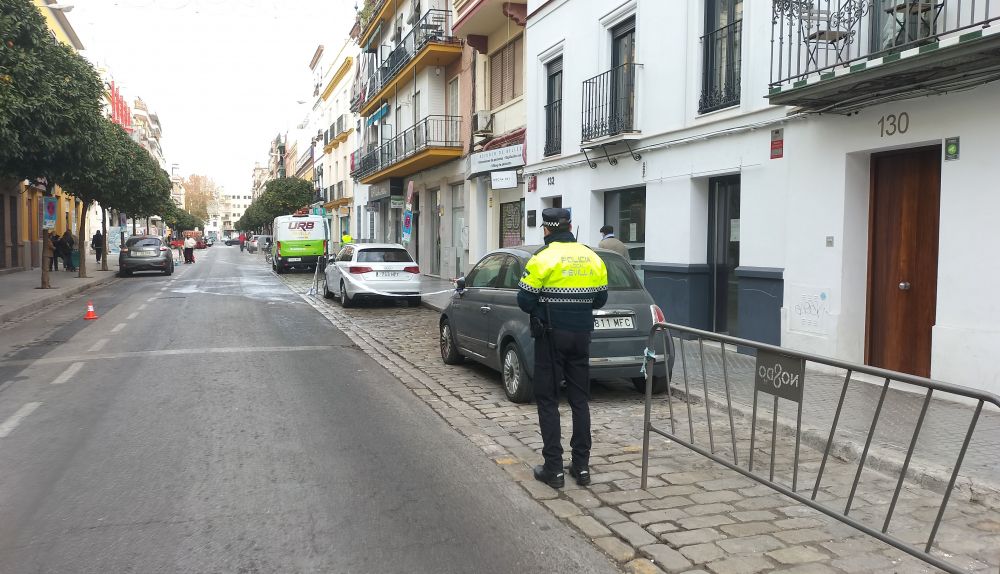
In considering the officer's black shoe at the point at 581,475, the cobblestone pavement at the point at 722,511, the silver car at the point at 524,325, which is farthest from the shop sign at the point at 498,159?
the officer's black shoe at the point at 581,475

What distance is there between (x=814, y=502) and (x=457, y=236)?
2125cm

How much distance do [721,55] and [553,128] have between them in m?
5.83

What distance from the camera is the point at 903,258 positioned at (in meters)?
8.28

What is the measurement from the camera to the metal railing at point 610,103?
523 inches

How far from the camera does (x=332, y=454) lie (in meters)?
5.74

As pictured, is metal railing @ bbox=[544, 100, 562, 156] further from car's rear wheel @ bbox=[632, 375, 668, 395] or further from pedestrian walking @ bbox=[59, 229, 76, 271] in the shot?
pedestrian walking @ bbox=[59, 229, 76, 271]

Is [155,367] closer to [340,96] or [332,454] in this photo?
[332,454]

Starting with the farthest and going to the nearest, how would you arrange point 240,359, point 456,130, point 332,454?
1. point 456,130
2. point 240,359
3. point 332,454

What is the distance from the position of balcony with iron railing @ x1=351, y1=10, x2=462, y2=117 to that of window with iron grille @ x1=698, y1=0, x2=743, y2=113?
13551 mm

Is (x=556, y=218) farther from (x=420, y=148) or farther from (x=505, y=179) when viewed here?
(x=420, y=148)

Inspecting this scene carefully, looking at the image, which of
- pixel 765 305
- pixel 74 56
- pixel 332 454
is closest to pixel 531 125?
pixel 765 305

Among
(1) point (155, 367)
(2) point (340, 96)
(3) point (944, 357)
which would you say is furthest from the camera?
(2) point (340, 96)

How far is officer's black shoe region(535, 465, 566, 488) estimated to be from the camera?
16.4 feet

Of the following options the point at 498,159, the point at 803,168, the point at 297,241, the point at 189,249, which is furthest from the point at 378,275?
the point at 189,249
